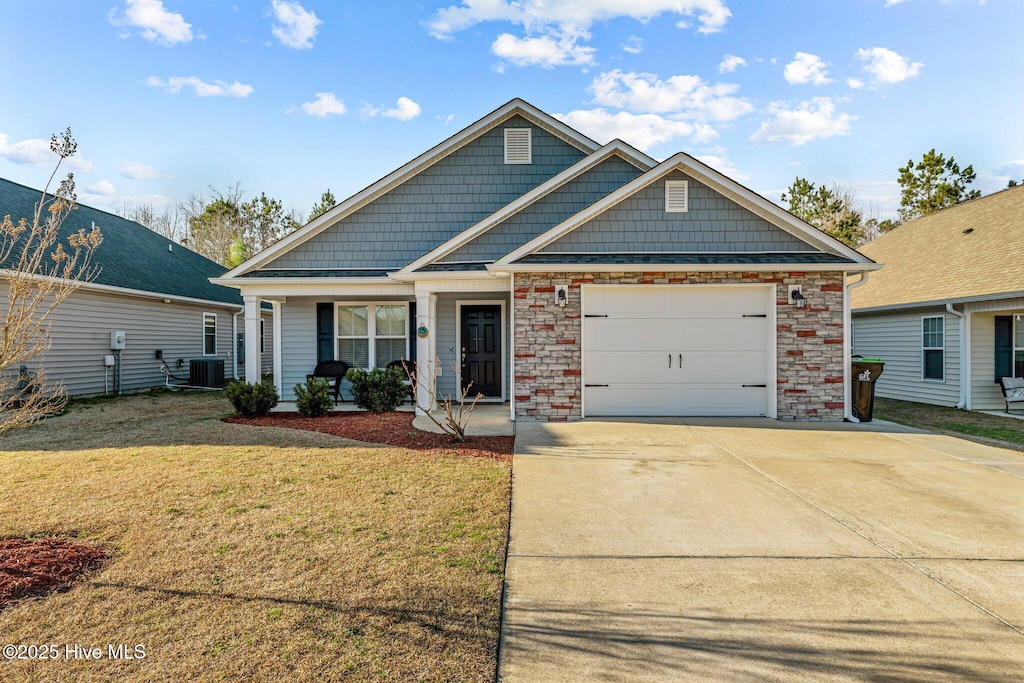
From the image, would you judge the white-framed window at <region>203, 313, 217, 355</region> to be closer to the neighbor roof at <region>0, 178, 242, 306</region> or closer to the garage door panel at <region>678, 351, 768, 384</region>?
the neighbor roof at <region>0, 178, 242, 306</region>

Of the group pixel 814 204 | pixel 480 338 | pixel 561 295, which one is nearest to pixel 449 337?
A: pixel 480 338

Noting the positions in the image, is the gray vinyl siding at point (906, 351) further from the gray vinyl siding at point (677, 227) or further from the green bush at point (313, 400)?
the green bush at point (313, 400)

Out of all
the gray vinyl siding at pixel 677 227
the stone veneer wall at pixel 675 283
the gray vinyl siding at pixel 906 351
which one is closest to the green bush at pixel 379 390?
the stone veneer wall at pixel 675 283

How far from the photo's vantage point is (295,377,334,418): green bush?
421 inches

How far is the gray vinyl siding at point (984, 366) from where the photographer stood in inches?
481

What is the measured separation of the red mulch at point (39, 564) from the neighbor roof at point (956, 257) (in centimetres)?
1416

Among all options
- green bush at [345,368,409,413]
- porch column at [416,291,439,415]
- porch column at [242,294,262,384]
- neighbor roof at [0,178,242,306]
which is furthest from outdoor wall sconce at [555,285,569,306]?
neighbor roof at [0,178,242,306]

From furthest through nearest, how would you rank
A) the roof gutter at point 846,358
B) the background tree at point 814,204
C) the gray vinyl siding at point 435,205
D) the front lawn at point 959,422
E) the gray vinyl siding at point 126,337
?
the background tree at point 814,204 → the gray vinyl siding at point 126,337 → the gray vinyl siding at point 435,205 → the roof gutter at point 846,358 → the front lawn at point 959,422

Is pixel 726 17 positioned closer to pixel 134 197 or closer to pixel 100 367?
pixel 100 367

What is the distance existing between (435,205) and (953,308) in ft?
37.2

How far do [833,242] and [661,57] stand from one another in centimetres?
747

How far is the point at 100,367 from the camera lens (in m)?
14.8

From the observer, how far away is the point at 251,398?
10766mm

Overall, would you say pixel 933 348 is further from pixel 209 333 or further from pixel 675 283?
pixel 209 333
